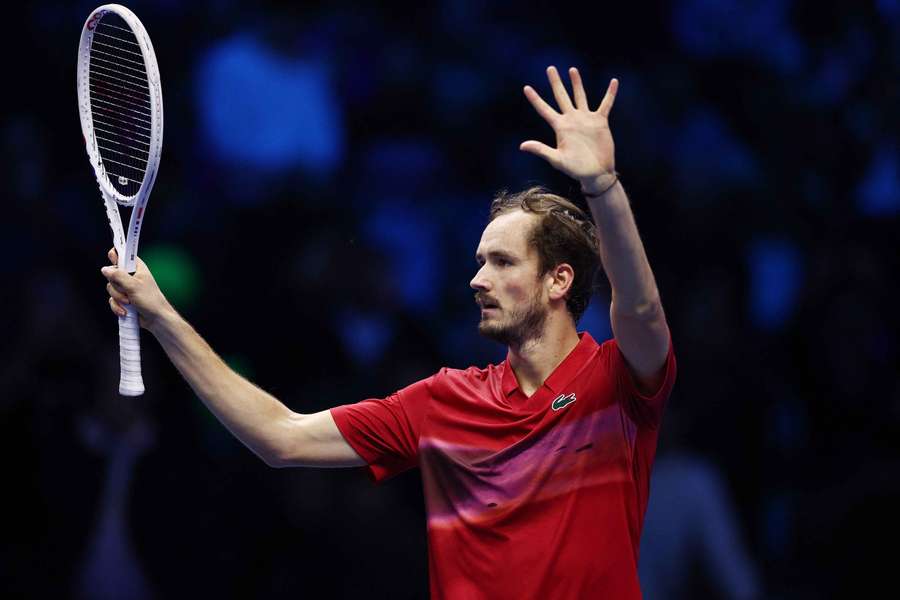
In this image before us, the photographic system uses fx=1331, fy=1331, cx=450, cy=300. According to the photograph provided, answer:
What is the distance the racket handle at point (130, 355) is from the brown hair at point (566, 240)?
1.07 metres

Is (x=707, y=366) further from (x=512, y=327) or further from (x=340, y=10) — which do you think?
(x=512, y=327)

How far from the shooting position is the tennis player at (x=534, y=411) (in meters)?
3.16

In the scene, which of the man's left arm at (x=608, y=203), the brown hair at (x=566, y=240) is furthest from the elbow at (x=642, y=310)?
the brown hair at (x=566, y=240)

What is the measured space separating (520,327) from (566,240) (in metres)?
0.31

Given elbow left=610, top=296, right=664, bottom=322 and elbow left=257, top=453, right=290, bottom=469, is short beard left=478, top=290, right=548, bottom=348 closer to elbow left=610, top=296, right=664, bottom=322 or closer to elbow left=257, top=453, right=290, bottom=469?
elbow left=610, top=296, right=664, bottom=322

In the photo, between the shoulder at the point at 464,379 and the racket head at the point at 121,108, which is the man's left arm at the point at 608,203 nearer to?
the shoulder at the point at 464,379

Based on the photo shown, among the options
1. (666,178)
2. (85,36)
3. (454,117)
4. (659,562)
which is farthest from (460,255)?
(85,36)

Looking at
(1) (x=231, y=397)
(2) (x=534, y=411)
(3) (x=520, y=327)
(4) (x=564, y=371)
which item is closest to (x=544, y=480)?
(2) (x=534, y=411)

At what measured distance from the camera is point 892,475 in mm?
6387

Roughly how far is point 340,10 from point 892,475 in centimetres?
350

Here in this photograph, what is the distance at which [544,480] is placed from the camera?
340 cm

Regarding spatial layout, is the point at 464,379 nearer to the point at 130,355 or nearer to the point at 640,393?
the point at 640,393

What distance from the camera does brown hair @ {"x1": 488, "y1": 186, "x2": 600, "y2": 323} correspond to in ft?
12.2

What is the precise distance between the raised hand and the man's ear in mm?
621
